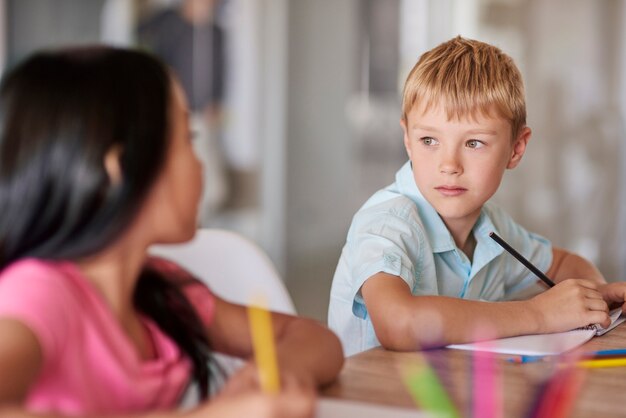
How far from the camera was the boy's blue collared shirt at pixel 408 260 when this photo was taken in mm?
1071

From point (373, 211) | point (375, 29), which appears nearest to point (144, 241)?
point (373, 211)

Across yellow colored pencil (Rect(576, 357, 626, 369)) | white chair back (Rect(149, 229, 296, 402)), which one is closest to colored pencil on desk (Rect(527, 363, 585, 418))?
yellow colored pencil (Rect(576, 357, 626, 369))

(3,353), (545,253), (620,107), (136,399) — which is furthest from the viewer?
(620,107)

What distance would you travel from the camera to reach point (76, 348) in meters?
0.59

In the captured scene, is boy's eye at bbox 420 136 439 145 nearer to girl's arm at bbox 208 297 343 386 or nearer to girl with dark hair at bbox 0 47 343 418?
girl's arm at bbox 208 297 343 386

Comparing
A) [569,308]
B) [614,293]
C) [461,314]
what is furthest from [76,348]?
[614,293]

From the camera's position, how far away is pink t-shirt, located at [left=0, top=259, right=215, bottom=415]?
56 centimetres

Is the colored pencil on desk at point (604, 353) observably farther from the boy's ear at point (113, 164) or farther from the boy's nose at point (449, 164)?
the boy's ear at point (113, 164)

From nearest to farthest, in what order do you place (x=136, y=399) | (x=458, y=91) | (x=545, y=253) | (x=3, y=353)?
(x=3, y=353) < (x=136, y=399) < (x=458, y=91) < (x=545, y=253)

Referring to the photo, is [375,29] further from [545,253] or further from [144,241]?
[144,241]

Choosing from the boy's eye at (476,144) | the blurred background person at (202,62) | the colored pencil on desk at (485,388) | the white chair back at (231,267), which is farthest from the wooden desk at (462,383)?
the blurred background person at (202,62)

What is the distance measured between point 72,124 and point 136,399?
20cm

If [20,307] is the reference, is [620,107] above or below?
below

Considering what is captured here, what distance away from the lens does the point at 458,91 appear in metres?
1.16
